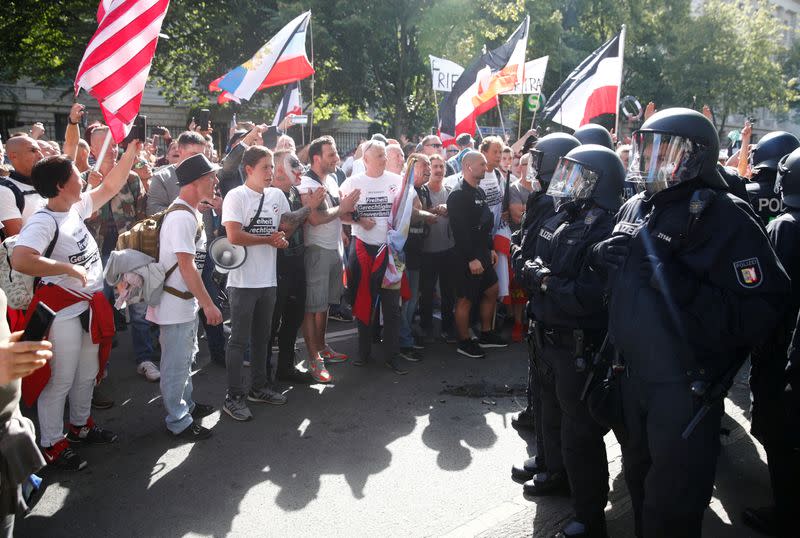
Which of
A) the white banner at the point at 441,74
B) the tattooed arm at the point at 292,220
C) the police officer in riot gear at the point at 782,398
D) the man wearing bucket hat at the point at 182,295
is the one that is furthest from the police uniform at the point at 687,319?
the white banner at the point at 441,74

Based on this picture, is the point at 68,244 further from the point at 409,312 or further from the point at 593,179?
the point at 409,312

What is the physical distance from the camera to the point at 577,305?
10.6 feet

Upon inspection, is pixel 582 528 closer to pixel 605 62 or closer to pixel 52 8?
pixel 605 62

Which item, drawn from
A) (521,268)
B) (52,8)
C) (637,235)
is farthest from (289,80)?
(52,8)

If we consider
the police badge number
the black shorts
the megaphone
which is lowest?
the black shorts

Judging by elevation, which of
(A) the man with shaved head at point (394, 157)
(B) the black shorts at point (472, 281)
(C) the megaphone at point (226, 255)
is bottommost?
(B) the black shorts at point (472, 281)

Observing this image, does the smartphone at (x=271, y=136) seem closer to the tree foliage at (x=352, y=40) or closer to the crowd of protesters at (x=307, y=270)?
the crowd of protesters at (x=307, y=270)

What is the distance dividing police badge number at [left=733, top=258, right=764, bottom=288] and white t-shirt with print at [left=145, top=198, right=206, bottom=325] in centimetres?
328

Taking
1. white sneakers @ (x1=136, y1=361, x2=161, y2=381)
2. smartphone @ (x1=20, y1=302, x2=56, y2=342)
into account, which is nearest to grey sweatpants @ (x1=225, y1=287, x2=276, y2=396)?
white sneakers @ (x1=136, y1=361, x2=161, y2=381)

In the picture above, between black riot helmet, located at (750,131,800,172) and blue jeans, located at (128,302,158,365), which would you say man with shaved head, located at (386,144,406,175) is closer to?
blue jeans, located at (128,302,158,365)

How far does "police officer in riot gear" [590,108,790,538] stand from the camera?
2514 millimetres

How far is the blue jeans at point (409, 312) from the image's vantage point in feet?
22.4

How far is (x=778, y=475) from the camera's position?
11.6 feet

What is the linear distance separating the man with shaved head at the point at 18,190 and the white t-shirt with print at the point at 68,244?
81 cm
